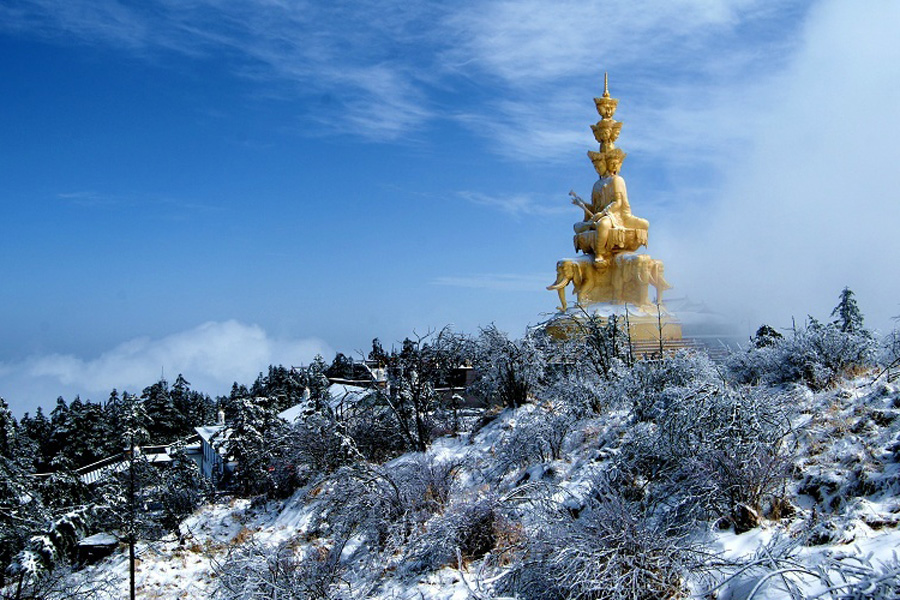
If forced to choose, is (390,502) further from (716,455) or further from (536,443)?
(716,455)

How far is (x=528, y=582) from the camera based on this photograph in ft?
23.8

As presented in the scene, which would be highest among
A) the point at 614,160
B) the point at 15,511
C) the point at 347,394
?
the point at 614,160

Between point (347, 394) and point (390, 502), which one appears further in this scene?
point (347, 394)

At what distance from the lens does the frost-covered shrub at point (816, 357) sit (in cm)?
1251

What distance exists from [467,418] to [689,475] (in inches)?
470

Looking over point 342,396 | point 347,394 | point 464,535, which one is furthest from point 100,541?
point 464,535

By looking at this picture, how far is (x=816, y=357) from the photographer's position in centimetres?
1308

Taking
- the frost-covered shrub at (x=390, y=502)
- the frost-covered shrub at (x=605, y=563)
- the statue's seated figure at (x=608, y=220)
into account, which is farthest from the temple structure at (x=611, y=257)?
the frost-covered shrub at (x=605, y=563)

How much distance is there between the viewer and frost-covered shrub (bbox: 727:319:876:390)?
41.0 feet

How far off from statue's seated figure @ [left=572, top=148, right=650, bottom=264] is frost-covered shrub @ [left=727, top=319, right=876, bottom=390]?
11.9 m

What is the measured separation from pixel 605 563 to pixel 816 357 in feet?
26.9

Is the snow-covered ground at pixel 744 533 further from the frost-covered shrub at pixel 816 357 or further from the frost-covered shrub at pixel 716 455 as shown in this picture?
the frost-covered shrub at pixel 816 357

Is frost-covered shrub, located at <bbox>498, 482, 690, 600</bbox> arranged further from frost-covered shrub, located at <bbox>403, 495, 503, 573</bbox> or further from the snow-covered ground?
frost-covered shrub, located at <bbox>403, 495, 503, 573</bbox>

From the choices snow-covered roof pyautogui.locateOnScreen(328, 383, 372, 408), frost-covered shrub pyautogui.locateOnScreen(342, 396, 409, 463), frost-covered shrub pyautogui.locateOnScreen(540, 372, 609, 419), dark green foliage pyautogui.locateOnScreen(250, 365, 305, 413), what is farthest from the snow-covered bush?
dark green foliage pyautogui.locateOnScreen(250, 365, 305, 413)
